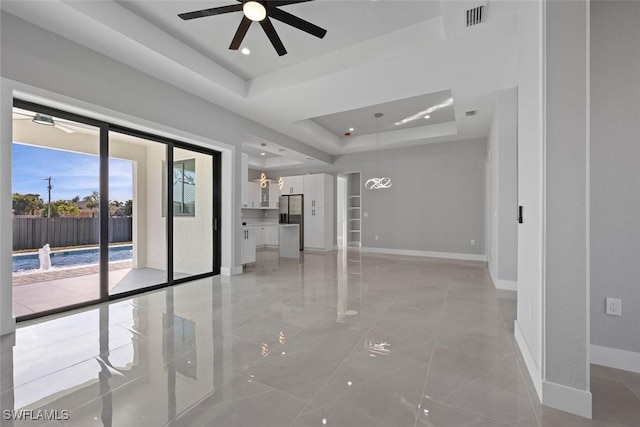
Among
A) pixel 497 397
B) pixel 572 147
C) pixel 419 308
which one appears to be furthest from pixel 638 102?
pixel 419 308

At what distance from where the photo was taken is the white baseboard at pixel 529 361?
65.1 inches

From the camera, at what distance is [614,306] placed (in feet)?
6.59

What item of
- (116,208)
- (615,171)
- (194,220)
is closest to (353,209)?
(194,220)

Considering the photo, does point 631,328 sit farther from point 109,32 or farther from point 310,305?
point 109,32

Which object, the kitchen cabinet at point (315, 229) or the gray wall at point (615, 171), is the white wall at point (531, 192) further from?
the kitchen cabinet at point (315, 229)

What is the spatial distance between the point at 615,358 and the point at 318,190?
274 inches

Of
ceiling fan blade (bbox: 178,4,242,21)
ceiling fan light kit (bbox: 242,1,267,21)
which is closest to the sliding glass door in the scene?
ceiling fan blade (bbox: 178,4,242,21)

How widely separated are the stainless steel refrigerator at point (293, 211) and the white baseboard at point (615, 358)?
23.3ft

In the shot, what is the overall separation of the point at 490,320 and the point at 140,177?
5.59 meters

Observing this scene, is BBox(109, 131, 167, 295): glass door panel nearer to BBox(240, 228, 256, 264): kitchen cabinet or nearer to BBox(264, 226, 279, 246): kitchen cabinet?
BBox(240, 228, 256, 264): kitchen cabinet

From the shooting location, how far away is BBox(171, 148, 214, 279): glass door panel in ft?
16.1

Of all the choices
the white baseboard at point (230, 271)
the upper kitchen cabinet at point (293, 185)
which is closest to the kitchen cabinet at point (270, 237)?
the upper kitchen cabinet at point (293, 185)

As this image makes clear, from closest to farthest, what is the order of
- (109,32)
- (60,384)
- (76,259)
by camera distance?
(60,384)
(109,32)
(76,259)

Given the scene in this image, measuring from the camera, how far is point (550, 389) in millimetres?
1571
